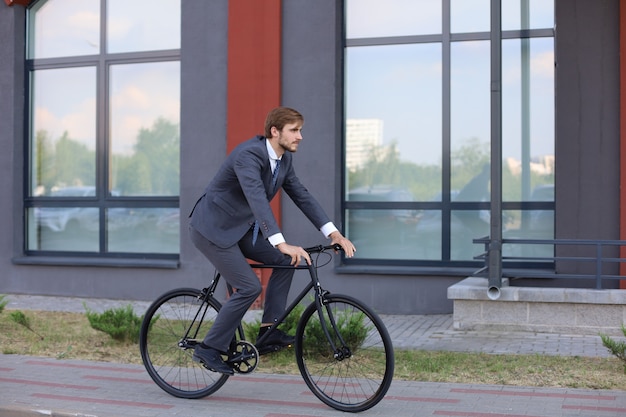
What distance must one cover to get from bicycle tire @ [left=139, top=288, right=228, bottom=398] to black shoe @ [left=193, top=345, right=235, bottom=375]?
0.22 metres

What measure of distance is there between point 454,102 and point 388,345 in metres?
6.61

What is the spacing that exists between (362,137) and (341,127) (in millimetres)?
310

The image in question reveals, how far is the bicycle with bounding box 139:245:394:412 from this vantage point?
5.65m

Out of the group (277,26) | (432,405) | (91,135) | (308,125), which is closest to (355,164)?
(308,125)

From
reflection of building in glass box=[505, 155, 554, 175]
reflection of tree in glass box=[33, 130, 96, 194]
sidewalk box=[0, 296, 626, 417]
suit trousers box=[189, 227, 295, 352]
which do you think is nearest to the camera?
sidewalk box=[0, 296, 626, 417]

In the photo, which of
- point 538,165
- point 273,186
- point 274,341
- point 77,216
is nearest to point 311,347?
point 274,341

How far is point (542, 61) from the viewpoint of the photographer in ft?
36.9

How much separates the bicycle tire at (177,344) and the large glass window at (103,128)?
20.3 ft

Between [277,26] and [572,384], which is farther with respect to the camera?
[277,26]

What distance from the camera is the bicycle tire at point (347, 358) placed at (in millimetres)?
5566

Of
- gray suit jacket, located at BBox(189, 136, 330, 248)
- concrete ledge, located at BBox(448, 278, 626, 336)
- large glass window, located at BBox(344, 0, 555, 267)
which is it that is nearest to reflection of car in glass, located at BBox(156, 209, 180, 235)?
large glass window, located at BBox(344, 0, 555, 267)

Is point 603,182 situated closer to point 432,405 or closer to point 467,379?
point 467,379

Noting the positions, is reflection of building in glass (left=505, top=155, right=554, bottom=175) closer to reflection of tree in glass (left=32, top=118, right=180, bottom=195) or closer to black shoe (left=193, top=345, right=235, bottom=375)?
reflection of tree in glass (left=32, top=118, right=180, bottom=195)

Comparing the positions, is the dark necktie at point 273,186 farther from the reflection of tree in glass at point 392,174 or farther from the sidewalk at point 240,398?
the reflection of tree in glass at point 392,174
